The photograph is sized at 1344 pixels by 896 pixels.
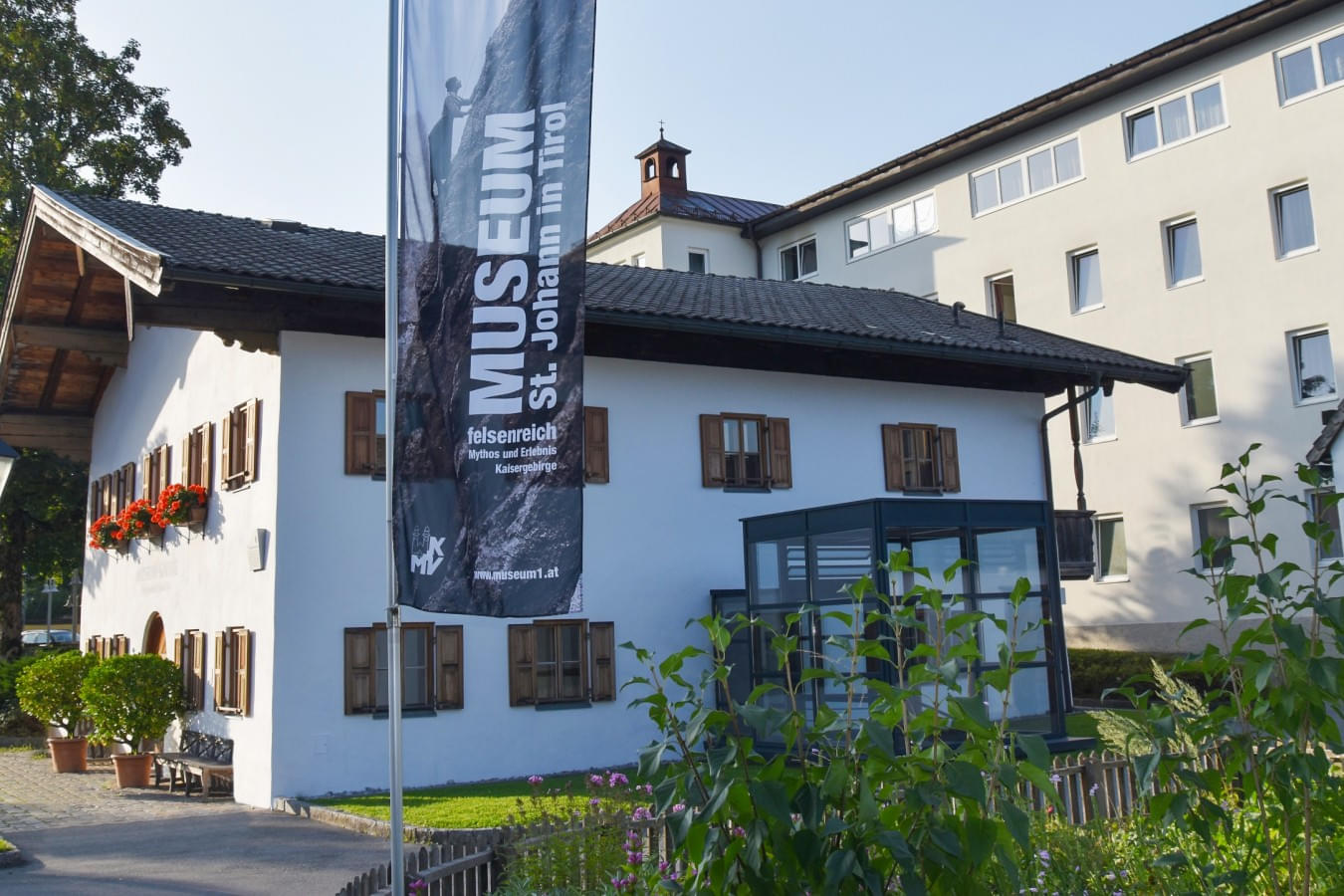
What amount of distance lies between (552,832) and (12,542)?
75.2 ft

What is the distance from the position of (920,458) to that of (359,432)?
780 cm

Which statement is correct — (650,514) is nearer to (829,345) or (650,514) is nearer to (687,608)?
(687,608)

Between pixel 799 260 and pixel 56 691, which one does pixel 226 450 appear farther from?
pixel 799 260

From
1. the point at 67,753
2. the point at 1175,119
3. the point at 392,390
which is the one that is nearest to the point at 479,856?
the point at 392,390

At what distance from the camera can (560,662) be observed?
1467 cm

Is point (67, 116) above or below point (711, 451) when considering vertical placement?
above

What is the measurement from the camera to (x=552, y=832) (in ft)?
21.4

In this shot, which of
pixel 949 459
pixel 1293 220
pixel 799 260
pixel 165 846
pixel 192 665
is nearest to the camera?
pixel 165 846

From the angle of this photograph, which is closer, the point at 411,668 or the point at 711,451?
the point at 411,668

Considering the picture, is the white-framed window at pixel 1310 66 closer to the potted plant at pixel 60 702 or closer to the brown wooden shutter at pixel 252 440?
the brown wooden shutter at pixel 252 440

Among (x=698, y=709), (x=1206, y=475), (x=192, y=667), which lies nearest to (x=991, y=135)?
(x=1206, y=475)

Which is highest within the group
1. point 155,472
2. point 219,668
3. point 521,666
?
point 155,472

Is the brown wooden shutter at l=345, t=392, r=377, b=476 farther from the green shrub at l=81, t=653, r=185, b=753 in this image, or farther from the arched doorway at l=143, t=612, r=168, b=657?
the arched doorway at l=143, t=612, r=168, b=657

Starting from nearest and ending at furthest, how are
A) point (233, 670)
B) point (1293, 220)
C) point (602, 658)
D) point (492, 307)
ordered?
point (492, 307)
point (233, 670)
point (602, 658)
point (1293, 220)
